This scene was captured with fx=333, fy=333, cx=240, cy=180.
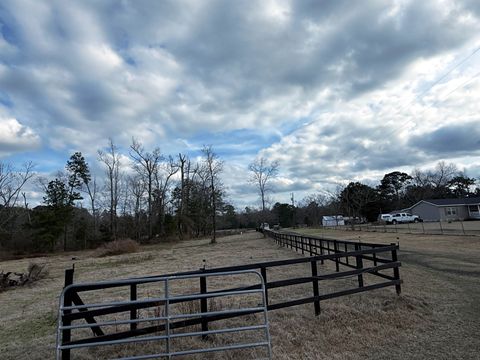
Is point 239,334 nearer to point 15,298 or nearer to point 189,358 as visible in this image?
point 189,358

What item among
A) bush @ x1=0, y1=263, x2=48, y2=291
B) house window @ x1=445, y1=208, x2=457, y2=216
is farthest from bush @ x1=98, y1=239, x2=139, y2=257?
house window @ x1=445, y1=208, x2=457, y2=216

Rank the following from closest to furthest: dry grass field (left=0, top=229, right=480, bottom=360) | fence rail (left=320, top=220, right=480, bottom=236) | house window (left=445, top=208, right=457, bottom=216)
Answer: dry grass field (left=0, top=229, right=480, bottom=360) → fence rail (left=320, top=220, right=480, bottom=236) → house window (left=445, top=208, right=457, bottom=216)

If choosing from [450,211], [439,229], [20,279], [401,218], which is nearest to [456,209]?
[450,211]

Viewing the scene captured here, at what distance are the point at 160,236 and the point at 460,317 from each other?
174 ft

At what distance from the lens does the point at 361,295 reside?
731 centimetres

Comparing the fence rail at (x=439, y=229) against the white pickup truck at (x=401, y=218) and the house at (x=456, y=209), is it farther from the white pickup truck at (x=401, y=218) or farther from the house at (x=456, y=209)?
the white pickup truck at (x=401, y=218)

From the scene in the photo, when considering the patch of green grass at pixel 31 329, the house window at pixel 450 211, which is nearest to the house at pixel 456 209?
the house window at pixel 450 211

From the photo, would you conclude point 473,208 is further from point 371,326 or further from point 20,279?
point 20,279

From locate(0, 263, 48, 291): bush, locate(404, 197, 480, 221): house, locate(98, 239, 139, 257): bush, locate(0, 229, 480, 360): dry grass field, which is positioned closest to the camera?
locate(0, 229, 480, 360): dry grass field

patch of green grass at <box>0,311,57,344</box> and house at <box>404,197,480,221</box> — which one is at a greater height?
house at <box>404,197,480,221</box>

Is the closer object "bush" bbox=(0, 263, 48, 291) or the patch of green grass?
the patch of green grass

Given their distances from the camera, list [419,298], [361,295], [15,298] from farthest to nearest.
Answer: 1. [15,298]
2. [361,295]
3. [419,298]

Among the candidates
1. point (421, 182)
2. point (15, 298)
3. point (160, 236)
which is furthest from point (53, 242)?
point (421, 182)

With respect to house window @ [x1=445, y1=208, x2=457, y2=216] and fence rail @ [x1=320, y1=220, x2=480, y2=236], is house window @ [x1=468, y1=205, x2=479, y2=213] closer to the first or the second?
house window @ [x1=445, y1=208, x2=457, y2=216]
